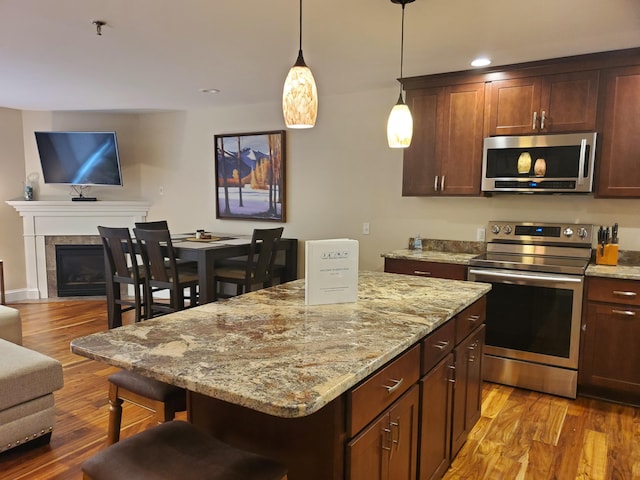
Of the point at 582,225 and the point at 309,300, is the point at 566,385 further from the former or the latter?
the point at 309,300

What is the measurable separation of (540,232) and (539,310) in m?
0.71

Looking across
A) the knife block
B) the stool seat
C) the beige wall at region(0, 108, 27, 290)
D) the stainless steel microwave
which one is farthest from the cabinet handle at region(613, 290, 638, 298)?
the beige wall at region(0, 108, 27, 290)

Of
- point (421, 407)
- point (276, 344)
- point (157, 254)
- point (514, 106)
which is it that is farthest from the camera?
point (157, 254)

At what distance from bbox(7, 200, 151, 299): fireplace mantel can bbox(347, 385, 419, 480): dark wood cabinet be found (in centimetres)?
515

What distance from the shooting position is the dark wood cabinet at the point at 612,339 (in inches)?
116

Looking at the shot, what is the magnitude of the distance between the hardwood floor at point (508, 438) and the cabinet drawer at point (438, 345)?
0.77m

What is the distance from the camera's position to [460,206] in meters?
4.00

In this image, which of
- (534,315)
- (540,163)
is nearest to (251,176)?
(540,163)

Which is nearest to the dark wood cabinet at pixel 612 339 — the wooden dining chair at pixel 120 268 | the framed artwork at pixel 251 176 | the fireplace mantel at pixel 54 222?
the framed artwork at pixel 251 176

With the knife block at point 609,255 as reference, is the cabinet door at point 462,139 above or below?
above

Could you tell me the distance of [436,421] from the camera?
197cm

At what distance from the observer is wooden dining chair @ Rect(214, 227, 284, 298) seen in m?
4.22

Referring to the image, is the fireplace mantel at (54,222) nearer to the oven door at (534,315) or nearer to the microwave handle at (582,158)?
the oven door at (534,315)

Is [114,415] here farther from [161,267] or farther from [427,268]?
[427,268]
